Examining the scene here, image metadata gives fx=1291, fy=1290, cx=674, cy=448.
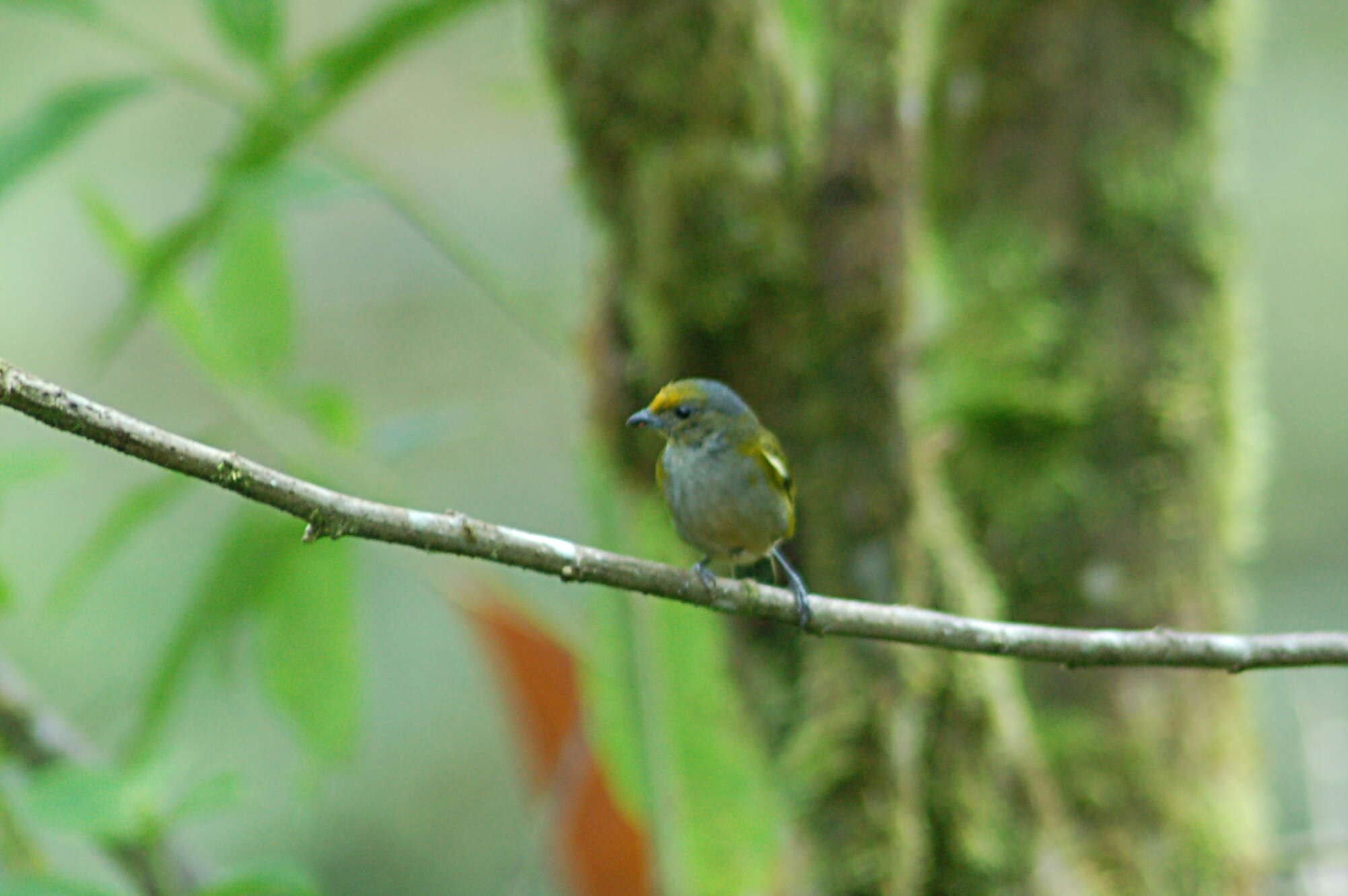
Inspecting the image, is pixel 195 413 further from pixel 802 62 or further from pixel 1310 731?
pixel 1310 731

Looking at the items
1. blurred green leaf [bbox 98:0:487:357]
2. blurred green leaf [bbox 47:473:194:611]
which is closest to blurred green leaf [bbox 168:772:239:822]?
blurred green leaf [bbox 98:0:487:357]

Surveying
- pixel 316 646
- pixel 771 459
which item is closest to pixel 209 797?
pixel 771 459

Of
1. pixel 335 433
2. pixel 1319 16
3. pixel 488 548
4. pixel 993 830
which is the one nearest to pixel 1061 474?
pixel 993 830

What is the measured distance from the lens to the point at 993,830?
8.92 ft

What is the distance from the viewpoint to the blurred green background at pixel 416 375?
6.13m

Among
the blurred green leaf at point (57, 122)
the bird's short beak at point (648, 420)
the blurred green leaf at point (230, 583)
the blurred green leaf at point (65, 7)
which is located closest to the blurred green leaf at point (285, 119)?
the blurred green leaf at point (57, 122)

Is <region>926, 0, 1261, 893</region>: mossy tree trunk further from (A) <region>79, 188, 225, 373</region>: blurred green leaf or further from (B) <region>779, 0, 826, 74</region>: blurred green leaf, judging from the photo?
(A) <region>79, 188, 225, 373</region>: blurred green leaf

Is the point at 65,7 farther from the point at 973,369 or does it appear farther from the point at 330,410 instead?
the point at 973,369

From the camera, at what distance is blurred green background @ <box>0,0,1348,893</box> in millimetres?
6129

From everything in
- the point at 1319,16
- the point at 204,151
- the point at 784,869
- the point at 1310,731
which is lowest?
the point at 784,869

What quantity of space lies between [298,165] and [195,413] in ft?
17.1

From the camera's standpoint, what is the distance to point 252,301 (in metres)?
3.08

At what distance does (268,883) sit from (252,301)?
169 cm

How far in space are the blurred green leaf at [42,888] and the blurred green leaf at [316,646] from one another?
47.4 inches
